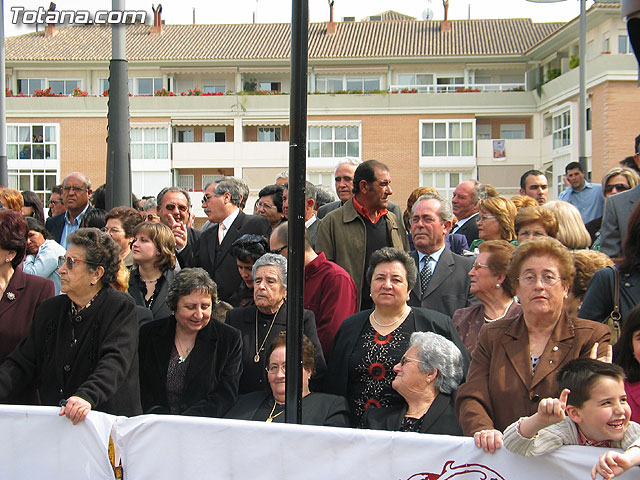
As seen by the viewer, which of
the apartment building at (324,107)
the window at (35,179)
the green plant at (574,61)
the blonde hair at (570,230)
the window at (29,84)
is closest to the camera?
the blonde hair at (570,230)

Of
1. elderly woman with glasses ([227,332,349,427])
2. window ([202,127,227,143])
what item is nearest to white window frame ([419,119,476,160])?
window ([202,127,227,143])

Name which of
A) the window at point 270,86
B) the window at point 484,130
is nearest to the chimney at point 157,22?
the window at point 270,86

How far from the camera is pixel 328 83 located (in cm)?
5006

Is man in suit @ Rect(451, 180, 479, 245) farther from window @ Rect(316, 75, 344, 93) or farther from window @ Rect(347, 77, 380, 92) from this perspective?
window @ Rect(347, 77, 380, 92)

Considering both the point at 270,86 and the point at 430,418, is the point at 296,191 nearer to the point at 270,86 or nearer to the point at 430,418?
the point at 430,418

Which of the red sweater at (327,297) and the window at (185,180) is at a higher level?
the window at (185,180)

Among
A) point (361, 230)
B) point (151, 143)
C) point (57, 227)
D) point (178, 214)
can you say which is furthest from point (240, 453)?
point (151, 143)

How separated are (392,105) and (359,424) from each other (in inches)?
1667

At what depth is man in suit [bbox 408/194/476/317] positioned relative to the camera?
591 cm

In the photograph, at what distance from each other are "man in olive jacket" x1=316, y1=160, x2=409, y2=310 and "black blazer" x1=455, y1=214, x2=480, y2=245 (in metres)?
1.38

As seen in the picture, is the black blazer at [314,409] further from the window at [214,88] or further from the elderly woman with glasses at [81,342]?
the window at [214,88]

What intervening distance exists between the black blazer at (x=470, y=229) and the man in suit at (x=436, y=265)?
4.66 ft

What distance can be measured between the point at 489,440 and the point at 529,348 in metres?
0.66

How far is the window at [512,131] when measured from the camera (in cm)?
4769
